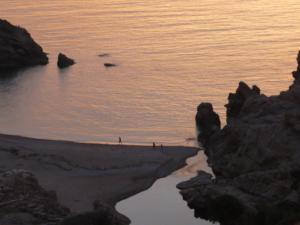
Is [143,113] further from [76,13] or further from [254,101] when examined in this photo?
[76,13]

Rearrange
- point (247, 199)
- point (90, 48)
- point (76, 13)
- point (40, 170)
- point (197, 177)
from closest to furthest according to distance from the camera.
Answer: point (247, 199), point (197, 177), point (40, 170), point (90, 48), point (76, 13)

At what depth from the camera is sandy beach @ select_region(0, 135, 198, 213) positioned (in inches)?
2430

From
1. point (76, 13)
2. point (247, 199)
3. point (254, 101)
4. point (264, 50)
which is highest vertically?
point (76, 13)

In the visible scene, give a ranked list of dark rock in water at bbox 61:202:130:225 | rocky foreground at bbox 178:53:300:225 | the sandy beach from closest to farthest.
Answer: dark rock in water at bbox 61:202:130:225, rocky foreground at bbox 178:53:300:225, the sandy beach

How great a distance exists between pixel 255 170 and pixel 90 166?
16695mm

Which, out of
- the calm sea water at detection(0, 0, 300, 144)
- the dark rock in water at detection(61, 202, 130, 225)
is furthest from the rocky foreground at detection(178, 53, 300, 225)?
the calm sea water at detection(0, 0, 300, 144)

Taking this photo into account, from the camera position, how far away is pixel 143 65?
12300 cm

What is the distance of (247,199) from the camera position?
54406 mm

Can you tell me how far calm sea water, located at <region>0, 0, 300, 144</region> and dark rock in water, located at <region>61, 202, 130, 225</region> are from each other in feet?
99.8

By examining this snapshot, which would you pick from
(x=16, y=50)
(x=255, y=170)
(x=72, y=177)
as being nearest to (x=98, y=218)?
(x=255, y=170)

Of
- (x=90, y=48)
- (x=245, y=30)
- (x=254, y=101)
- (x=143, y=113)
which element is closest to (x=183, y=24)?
(x=245, y=30)

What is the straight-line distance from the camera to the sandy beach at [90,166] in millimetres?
61719

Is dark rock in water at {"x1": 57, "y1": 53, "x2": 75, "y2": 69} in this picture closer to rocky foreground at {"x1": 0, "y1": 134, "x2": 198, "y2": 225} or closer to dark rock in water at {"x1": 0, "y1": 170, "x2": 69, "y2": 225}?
rocky foreground at {"x1": 0, "y1": 134, "x2": 198, "y2": 225}

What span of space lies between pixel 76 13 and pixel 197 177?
121 meters
